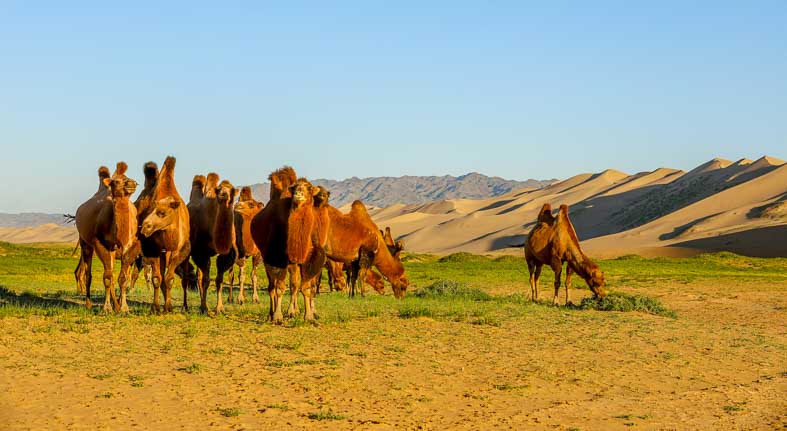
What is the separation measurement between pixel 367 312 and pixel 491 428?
8.33 m

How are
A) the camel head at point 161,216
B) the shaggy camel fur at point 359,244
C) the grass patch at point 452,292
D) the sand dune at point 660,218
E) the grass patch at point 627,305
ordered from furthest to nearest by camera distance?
the sand dune at point 660,218 < the grass patch at point 452,292 < the grass patch at point 627,305 < the shaggy camel fur at point 359,244 < the camel head at point 161,216

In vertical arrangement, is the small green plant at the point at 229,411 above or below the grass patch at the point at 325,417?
above

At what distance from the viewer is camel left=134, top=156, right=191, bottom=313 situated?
1429cm

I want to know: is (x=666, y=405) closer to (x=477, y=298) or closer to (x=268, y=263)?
(x=268, y=263)

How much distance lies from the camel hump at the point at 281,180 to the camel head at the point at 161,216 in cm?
155

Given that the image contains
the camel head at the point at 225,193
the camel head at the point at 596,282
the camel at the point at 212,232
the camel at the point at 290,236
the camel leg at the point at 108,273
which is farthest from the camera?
the camel head at the point at 596,282

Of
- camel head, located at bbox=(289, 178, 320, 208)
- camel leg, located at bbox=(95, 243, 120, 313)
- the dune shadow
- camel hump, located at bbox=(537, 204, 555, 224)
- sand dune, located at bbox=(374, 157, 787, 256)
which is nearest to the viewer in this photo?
camel head, located at bbox=(289, 178, 320, 208)

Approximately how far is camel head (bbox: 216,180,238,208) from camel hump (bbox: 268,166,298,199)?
3.49 feet

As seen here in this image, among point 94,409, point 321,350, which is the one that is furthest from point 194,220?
point 94,409

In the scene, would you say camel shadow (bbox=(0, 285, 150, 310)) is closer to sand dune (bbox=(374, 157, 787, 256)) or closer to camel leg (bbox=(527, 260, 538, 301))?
camel leg (bbox=(527, 260, 538, 301))

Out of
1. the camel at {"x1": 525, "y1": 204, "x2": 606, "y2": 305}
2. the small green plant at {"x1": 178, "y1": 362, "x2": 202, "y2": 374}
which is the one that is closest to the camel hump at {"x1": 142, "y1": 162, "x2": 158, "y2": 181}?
the small green plant at {"x1": 178, "y1": 362, "x2": 202, "y2": 374}

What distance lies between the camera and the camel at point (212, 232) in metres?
15.3

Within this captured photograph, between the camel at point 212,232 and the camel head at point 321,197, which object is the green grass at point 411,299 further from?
the camel head at point 321,197

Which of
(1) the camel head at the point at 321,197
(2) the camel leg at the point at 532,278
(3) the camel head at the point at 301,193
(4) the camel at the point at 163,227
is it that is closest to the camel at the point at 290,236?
(3) the camel head at the point at 301,193
